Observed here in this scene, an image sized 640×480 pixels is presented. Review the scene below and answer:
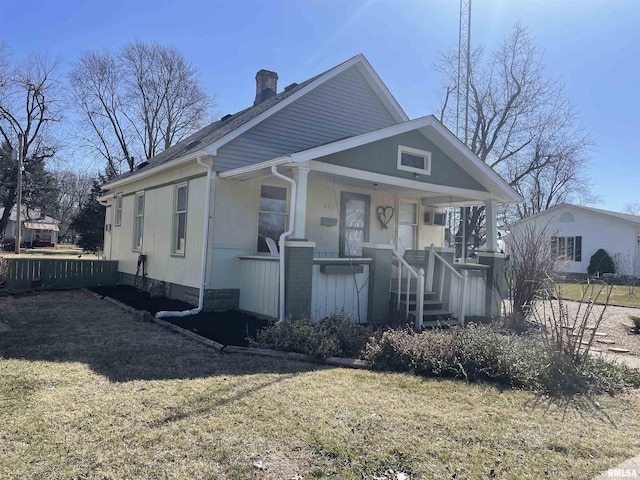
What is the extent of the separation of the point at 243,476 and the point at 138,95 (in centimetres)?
3505

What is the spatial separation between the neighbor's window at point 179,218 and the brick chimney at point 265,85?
4.16 meters

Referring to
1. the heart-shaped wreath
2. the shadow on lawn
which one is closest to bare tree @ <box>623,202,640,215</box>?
the heart-shaped wreath

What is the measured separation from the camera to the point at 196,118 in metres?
34.1

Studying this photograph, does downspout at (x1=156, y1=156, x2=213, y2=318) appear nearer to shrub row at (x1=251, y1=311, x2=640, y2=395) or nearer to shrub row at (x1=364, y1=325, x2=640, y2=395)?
shrub row at (x1=251, y1=311, x2=640, y2=395)

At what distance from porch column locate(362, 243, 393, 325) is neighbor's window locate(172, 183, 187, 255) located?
15.1 ft

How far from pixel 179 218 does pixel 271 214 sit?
2375mm

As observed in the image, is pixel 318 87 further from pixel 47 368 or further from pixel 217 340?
pixel 47 368

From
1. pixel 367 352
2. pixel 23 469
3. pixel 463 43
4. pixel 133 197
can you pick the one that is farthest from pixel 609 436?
pixel 463 43

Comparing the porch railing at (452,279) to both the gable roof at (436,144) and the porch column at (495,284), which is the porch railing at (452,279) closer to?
the porch column at (495,284)

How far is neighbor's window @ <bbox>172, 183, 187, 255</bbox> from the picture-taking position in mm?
10164

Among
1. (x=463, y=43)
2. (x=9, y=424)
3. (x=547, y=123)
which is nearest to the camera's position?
(x=9, y=424)

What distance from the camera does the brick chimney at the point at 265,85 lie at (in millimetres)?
12969

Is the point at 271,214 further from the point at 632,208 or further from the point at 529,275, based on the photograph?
the point at 632,208

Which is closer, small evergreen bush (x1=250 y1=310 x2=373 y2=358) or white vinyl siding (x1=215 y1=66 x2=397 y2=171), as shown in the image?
small evergreen bush (x1=250 y1=310 x2=373 y2=358)
